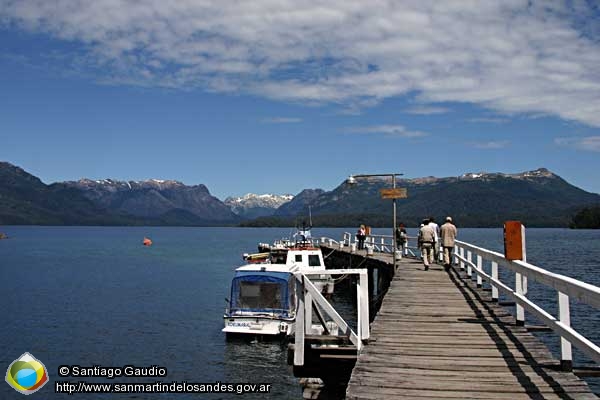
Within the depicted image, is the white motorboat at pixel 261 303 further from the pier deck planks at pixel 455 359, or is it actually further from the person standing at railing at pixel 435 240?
the pier deck planks at pixel 455 359

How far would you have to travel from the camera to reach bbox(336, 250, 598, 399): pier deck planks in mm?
7422

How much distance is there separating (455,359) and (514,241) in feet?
12.5

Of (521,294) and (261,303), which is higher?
(521,294)

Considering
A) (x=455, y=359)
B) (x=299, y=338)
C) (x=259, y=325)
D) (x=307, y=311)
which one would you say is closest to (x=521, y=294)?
(x=455, y=359)

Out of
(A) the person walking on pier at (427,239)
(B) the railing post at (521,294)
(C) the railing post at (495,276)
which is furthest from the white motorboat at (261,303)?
(B) the railing post at (521,294)

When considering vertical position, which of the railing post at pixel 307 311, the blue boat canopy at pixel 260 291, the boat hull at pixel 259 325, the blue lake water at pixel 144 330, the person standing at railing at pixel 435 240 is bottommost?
the blue lake water at pixel 144 330

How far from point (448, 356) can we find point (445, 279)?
1181cm

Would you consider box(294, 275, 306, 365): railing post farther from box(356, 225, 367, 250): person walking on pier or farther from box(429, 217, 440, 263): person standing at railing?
box(356, 225, 367, 250): person walking on pier

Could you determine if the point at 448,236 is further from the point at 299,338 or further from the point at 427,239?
the point at 299,338

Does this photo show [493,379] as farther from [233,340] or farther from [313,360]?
[233,340]

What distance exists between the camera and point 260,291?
26.1 metres

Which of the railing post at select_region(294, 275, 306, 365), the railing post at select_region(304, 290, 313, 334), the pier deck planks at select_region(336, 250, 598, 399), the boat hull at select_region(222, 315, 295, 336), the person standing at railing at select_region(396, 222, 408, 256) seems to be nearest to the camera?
the pier deck planks at select_region(336, 250, 598, 399)

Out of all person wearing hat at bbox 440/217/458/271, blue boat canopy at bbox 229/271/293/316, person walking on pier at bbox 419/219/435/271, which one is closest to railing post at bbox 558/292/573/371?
person wearing hat at bbox 440/217/458/271

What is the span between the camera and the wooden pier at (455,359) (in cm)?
743
